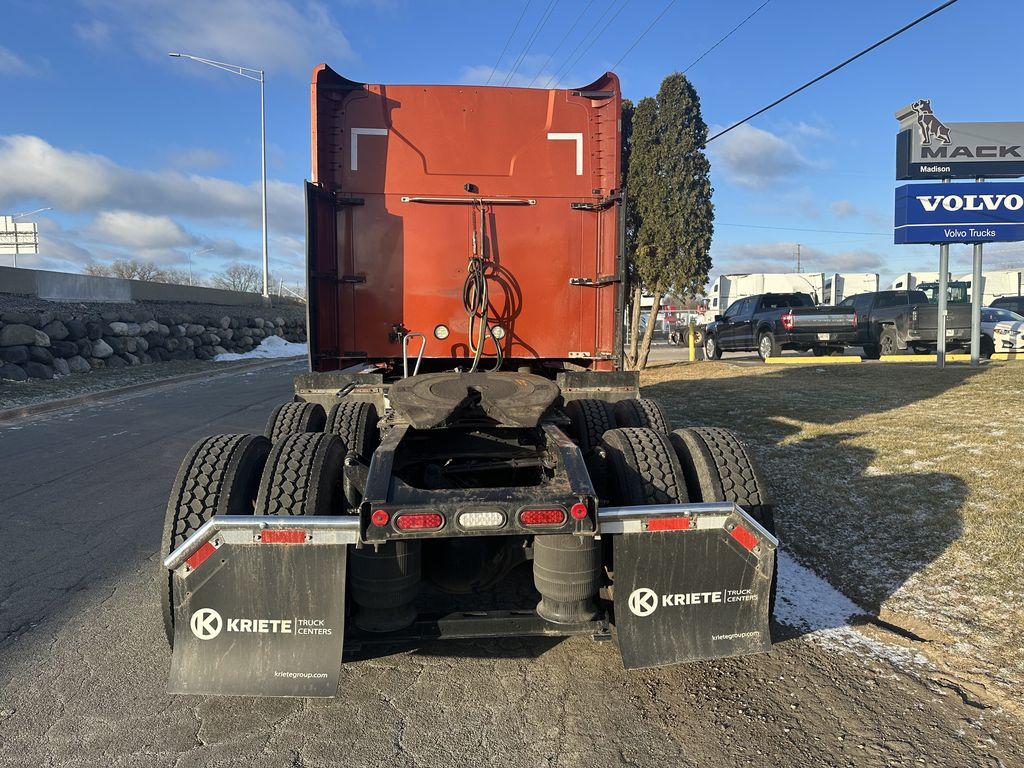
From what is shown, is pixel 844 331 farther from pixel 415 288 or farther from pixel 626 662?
pixel 626 662

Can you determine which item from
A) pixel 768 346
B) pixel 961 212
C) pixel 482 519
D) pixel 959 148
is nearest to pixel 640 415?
pixel 482 519

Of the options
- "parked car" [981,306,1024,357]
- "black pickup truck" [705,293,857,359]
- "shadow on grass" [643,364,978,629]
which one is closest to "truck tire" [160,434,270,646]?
"shadow on grass" [643,364,978,629]

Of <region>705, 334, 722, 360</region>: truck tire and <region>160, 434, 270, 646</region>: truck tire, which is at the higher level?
<region>705, 334, 722, 360</region>: truck tire

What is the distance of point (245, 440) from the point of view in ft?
10.8

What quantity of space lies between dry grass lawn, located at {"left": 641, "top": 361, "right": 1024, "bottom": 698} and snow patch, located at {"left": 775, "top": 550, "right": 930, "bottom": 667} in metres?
0.13

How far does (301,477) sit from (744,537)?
196 cm

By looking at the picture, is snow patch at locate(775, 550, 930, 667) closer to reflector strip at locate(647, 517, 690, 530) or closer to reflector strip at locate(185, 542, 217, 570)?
reflector strip at locate(647, 517, 690, 530)

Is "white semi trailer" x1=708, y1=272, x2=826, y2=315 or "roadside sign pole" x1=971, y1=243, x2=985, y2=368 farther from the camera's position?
"white semi trailer" x1=708, y1=272, x2=826, y2=315

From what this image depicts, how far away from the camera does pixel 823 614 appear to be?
361cm

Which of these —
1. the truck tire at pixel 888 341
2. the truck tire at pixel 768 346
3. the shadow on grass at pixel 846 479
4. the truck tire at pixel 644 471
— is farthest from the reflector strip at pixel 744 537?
the truck tire at pixel 888 341

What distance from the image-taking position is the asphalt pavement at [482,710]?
250 centimetres

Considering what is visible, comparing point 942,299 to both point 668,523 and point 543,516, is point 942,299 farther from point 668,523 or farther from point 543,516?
point 543,516

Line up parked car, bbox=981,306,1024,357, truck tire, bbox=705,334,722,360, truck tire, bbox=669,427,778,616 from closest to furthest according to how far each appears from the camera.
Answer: truck tire, bbox=669,427,778,616 < parked car, bbox=981,306,1024,357 < truck tire, bbox=705,334,722,360

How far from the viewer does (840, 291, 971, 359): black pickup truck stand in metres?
17.1
